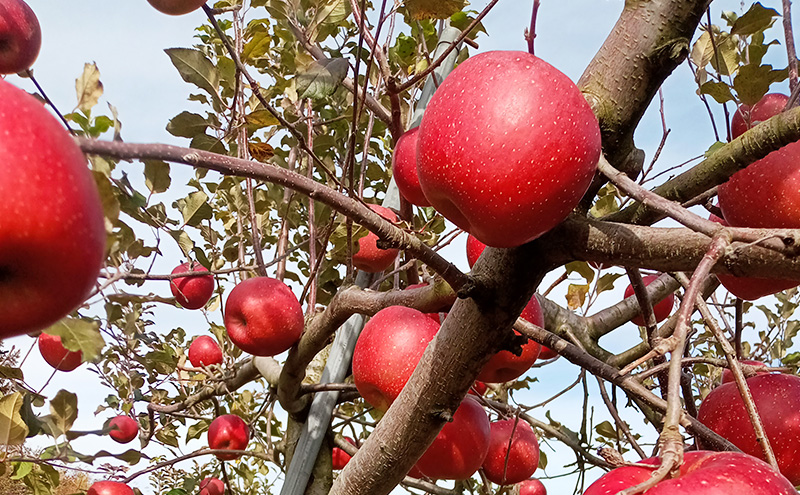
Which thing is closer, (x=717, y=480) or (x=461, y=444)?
(x=717, y=480)

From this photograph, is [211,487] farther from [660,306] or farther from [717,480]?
[717,480]

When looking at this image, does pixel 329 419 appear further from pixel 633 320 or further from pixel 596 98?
pixel 596 98

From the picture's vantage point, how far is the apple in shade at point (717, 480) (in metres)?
0.44

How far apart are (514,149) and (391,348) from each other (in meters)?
0.54

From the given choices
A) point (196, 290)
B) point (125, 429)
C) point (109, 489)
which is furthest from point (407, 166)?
point (125, 429)

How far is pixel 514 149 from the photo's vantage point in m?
0.63

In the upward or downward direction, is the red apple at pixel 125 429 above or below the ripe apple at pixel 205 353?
below

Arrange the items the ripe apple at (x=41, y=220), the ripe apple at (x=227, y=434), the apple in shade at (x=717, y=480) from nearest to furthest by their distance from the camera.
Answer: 1. the ripe apple at (x=41, y=220)
2. the apple in shade at (x=717, y=480)
3. the ripe apple at (x=227, y=434)

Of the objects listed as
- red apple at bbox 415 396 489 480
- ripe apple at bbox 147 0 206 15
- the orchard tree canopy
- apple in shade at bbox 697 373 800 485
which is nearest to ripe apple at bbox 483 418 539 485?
the orchard tree canopy

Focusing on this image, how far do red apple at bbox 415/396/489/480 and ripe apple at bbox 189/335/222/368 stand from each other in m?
1.33

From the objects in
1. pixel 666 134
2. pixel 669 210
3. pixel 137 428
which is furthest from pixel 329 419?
pixel 669 210

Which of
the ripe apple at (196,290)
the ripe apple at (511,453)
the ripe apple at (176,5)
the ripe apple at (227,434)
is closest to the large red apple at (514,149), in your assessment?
the ripe apple at (176,5)

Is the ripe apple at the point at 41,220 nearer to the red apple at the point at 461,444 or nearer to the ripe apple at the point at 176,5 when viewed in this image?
the ripe apple at the point at 176,5

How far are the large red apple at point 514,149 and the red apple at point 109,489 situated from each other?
1391 mm
